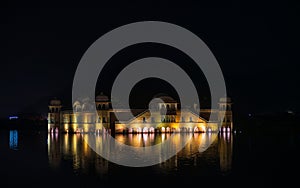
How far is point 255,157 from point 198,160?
4.66 metres

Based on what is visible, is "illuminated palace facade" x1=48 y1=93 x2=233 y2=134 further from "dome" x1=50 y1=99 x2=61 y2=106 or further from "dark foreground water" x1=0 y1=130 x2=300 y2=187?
"dark foreground water" x1=0 y1=130 x2=300 y2=187

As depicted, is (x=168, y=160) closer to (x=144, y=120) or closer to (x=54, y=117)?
(x=144, y=120)

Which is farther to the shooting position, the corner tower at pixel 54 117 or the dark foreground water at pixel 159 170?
the corner tower at pixel 54 117

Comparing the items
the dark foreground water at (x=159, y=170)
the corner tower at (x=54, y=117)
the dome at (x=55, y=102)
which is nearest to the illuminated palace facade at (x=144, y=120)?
the corner tower at (x=54, y=117)

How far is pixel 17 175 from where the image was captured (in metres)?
26.6

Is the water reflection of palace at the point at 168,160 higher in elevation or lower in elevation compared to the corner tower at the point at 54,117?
lower

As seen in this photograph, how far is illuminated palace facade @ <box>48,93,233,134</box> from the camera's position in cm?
6272

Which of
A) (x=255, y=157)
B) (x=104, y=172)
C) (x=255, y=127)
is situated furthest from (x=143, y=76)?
(x=104, y=172)

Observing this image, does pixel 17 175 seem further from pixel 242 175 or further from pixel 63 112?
pixel 63 112

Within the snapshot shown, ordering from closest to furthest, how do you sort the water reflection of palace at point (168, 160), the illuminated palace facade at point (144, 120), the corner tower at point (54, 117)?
the water reflection of palace at point (168, 160) → the illuminated palace facade at point (144, 120) → the corner tower at point (54, 117)

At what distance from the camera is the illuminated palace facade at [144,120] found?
62719 mm

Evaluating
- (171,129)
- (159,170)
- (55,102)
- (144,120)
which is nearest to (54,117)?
(55,102)

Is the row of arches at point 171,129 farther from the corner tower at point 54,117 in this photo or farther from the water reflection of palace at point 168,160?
the water reflection of palace at point 168,160

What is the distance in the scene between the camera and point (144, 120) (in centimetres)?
6291
